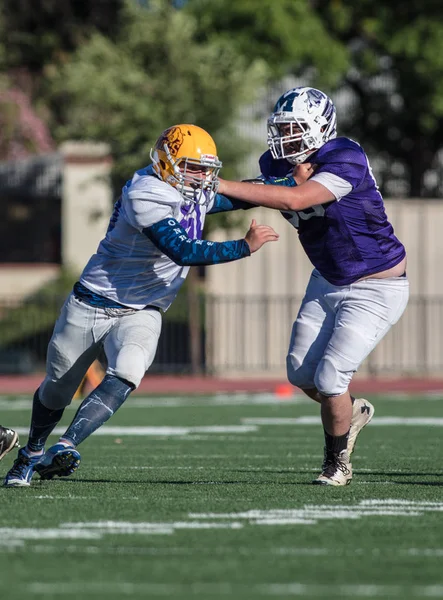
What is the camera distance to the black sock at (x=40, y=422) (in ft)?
23.0

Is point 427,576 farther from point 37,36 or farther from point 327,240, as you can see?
point 37,36

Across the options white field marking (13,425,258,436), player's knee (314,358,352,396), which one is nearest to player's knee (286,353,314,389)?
player's knee (314,358,352,396)

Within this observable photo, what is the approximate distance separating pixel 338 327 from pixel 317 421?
5.81m

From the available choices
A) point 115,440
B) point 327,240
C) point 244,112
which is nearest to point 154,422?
point 115,440

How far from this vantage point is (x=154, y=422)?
12.8m

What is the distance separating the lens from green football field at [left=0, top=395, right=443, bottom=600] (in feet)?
13.7

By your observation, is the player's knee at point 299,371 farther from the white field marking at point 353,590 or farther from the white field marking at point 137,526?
the white field marking at point 353,590

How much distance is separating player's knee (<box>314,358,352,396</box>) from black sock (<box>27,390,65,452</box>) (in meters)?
1.38

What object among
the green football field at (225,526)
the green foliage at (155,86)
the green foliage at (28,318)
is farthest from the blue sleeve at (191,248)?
the green foliage at (28,318)

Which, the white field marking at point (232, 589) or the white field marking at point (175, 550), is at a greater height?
Result: the white field marking at point (232, 589)

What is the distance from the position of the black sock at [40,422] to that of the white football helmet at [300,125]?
1.81 metres

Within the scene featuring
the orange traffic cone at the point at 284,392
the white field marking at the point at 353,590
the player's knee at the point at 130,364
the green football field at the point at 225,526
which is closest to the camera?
the white field marking at the point at 353,590

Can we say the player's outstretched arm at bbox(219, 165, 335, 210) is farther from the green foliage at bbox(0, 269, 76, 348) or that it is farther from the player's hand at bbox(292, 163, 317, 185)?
the green foliage at bbox(0, 269, 76, 348)

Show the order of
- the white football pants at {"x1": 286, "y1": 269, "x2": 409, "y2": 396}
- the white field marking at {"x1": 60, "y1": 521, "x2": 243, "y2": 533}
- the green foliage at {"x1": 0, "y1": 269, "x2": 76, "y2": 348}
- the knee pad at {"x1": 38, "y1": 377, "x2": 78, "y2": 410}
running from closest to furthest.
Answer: the white field marking at {"x1": 60, "y1": 521, "x2": 243, "y2": 533} < the knee pad at {"x1": 38, "y1": 377, "x2": 78, "y2": 410} < the white football pants at {"x1": 286, "y1": 269, "x2": 409, "y2": 396} < the green foliage at {"x1": 0, "y1": 269, "x2": 76, "y2": 348}
